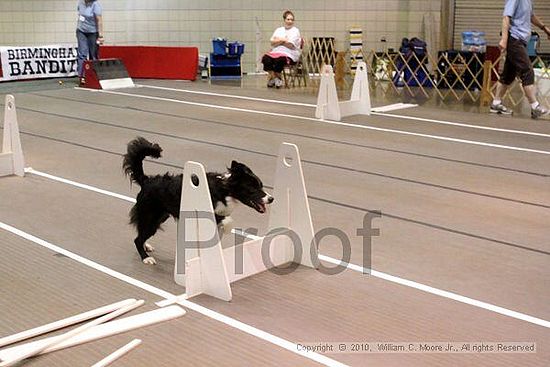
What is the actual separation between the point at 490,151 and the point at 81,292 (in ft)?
14.8

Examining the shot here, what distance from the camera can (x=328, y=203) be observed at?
475cm

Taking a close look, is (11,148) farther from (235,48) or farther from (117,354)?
(235,48)

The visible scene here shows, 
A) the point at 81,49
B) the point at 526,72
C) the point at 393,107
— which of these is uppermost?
the point at 81,49

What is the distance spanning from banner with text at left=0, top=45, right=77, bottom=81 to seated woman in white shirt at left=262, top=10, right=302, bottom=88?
4.04m

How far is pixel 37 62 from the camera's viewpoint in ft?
41.9

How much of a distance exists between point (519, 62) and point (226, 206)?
5976 millimetres

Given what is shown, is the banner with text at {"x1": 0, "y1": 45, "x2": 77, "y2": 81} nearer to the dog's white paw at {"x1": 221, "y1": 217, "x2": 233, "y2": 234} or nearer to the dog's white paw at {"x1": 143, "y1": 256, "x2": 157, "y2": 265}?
Answer: the dog's white paw at {"x1": 143, "y1": 256, "x2": 157, "y2": 265}

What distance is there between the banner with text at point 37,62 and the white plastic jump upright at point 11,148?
7.46 metres

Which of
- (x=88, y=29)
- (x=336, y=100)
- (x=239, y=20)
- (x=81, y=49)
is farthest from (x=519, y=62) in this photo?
(x=239, y=20)

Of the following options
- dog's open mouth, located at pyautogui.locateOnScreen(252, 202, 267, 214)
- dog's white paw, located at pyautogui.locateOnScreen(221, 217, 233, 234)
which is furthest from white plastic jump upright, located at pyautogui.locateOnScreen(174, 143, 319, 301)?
dog's open mouth, located at pyautogui.locateOnScreen(252, 202, 267, 214)

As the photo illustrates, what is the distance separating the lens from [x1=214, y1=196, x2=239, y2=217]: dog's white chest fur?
325 centimetres

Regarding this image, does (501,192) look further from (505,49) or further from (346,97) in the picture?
(346,97)

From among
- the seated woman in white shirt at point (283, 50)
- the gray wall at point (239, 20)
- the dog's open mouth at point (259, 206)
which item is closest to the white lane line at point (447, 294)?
the dog's open mouth at point (259, 206)

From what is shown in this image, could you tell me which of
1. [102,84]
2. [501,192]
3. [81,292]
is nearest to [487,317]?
[81,292]
